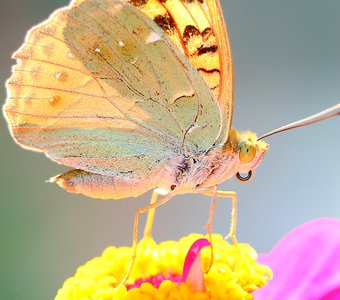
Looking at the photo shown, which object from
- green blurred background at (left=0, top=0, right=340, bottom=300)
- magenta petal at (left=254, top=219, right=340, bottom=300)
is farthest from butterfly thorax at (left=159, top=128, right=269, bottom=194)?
green blurred background at (left=0, top=0, right=340, bottom=300)

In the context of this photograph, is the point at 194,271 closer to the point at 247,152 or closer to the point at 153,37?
the point at 247,152

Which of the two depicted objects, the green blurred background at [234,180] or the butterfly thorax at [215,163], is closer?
the butterfly thorax at [215,163]

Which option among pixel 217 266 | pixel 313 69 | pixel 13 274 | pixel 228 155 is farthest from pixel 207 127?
pixel 313 69

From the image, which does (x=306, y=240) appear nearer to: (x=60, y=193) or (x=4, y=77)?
(x=60, y=193)

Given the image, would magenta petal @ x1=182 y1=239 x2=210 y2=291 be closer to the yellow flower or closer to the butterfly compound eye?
the yellow flower

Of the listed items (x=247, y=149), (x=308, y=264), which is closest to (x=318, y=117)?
(x=247, y=149)

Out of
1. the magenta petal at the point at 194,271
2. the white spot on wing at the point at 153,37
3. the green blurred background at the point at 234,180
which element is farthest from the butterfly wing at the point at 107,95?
the green blurred background at the point at 234,180

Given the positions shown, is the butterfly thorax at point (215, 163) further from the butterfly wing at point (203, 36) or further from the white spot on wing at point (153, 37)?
the white spot on wing at point (153, 37)
